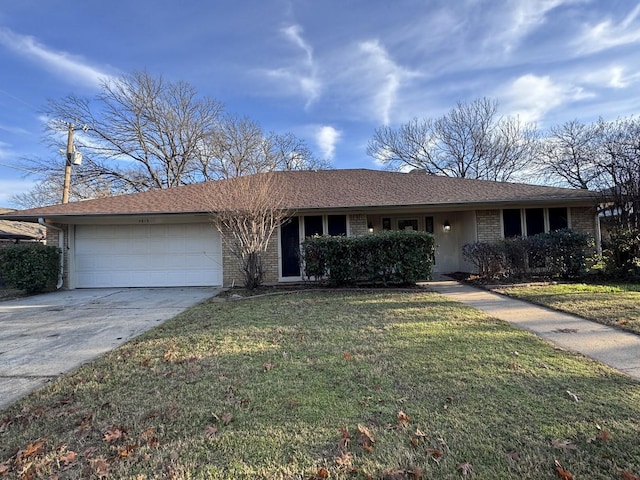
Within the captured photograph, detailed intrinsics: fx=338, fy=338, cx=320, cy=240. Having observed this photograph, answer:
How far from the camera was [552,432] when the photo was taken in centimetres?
225

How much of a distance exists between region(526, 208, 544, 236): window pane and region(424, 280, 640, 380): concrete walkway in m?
4.78

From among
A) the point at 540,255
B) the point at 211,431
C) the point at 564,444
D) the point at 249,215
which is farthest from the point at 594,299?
the point at 249,215

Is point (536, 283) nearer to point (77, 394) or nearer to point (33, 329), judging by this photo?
point (77, 394)

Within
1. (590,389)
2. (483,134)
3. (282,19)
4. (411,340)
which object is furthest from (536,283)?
(483,134)

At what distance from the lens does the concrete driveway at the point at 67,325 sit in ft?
12.4

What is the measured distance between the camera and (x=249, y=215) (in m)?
9.09

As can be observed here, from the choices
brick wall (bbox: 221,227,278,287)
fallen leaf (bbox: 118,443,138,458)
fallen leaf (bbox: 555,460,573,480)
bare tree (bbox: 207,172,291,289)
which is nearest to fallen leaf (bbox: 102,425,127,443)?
Result: fallen leaf (bbox: 118,443,138,458)

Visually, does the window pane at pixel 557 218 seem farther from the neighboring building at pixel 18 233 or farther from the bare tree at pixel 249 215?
the neighboring building at pixel 18 233

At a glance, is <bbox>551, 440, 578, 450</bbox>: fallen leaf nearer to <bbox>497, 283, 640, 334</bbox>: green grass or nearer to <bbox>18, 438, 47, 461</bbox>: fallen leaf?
<bbox>18, 438, 47, 461</bbox>: fallen leaf

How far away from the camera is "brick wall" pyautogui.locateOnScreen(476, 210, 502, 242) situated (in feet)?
36.2

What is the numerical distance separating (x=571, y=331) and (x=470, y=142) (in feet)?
72.6

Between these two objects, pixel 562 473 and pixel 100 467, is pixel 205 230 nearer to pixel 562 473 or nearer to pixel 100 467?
pixel 100 467

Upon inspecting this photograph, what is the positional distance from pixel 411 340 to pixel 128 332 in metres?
4.37

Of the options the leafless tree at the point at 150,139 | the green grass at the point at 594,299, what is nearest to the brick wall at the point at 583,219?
the green grass at the point at 594,299
